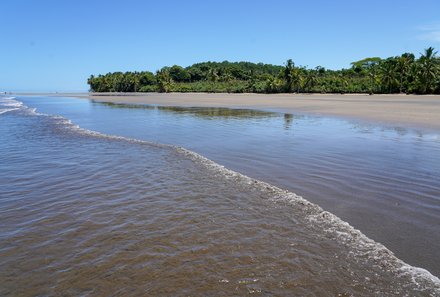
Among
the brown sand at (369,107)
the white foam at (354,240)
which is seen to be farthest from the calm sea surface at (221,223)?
the brown sand at (369,107)

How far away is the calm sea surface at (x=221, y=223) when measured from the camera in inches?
154

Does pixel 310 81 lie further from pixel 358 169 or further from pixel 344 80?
pixel 358 169

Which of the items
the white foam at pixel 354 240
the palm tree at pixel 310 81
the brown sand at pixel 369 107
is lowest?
the white foam at pixel 354 240

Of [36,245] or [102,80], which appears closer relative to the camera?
[36,245]

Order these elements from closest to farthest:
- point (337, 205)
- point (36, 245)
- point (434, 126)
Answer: point (36, 245)
point (337, 205)
point (434, 126)

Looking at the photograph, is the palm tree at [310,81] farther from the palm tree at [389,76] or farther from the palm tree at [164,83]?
the palm tree at [164,83]

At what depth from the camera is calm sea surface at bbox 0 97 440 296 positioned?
3.91m

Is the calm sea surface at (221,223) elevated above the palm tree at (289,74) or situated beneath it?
situated beneath

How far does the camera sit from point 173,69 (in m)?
167

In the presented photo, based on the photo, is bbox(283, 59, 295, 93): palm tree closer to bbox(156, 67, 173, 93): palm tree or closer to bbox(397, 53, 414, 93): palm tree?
bbox(397, 53, 414, 93): palm tree

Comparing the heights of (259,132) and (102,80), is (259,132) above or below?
below

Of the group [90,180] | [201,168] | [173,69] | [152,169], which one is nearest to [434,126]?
[201,168]

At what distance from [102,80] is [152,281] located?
173 metres

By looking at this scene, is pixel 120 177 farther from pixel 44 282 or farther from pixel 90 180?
pixel 44 282
